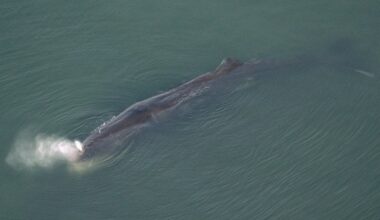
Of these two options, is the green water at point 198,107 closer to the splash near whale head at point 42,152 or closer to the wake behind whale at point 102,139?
the splash near whale head at point 42,152

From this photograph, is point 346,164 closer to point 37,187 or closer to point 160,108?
point 160,108

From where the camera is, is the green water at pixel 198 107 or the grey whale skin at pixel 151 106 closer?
the green water at pixel 198 107

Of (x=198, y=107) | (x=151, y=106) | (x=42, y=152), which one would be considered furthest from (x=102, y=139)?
(x=198, y=107)

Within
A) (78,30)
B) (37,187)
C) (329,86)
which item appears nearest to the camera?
(37,187)

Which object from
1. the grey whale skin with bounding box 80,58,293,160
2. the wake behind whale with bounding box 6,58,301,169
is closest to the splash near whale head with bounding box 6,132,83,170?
the wake behind whale with bounding box 6,58,301,169

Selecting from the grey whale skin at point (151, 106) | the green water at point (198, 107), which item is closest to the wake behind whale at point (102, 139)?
the grey whale skin at point (151, 106)

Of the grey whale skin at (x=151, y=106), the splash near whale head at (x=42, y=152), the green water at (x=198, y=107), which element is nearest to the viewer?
the green water at (x=198, y=107)

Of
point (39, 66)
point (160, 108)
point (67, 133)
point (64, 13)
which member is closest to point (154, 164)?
point (160, 108)

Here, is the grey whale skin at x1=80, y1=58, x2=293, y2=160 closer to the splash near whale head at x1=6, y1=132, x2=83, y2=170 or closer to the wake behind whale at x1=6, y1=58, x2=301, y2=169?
the wake behind whale at x1=6, y1=58, x2=301, y2=169
